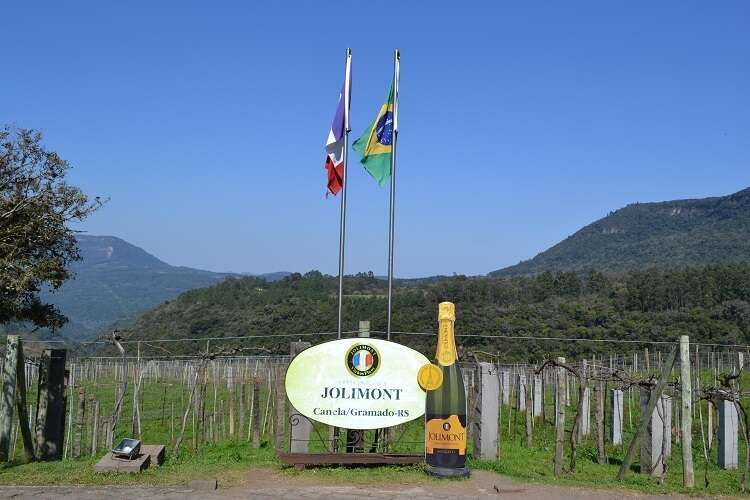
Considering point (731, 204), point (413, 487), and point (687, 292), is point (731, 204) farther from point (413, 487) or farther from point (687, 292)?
point (413, 487)

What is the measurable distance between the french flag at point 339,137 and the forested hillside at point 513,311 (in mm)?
14909

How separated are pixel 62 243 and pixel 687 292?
51.0m

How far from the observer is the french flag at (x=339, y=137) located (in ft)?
37.2

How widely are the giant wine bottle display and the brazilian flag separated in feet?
9.54

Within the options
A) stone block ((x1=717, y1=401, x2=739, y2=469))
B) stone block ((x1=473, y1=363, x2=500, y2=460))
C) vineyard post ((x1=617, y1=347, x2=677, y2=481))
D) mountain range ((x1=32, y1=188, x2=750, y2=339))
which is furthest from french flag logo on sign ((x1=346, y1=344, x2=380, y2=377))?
mountain range ((x1=32, y1=188, x2=750, y2=339))

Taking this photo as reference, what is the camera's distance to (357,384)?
387 inches

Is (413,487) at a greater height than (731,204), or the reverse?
(731,204)

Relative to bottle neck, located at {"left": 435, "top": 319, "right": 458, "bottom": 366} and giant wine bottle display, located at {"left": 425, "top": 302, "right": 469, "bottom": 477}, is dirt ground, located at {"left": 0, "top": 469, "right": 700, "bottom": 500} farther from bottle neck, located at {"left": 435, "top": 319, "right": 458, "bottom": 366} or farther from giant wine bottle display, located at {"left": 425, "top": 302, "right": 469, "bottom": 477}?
bottle neck, located at {"left": 435, "top": 319, "right": 458, "bottom": 366}

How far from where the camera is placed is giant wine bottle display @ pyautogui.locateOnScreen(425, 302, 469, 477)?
916 cm

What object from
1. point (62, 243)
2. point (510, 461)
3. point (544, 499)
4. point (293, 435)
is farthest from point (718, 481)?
point (62, 243)

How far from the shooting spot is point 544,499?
825 centimetres

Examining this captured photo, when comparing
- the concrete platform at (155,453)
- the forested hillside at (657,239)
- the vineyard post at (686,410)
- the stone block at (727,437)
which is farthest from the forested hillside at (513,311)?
the forested hillside at (657,239)

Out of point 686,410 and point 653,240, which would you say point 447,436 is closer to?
point 686,410

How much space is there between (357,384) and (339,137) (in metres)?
3.69
